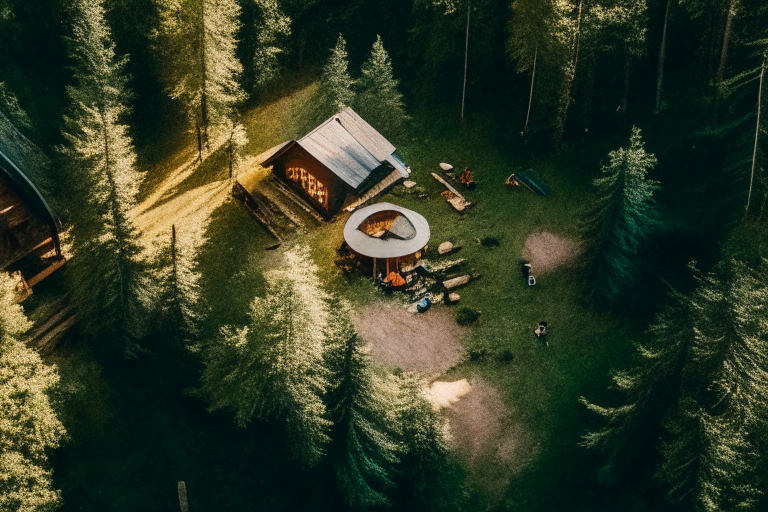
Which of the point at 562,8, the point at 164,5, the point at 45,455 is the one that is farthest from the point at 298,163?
the point at 45,455

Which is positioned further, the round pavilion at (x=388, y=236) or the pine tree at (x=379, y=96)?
the pine tree at (x=379, y=96)

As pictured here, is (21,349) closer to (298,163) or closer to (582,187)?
(298,163)

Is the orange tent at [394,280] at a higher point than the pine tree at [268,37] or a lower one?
lower

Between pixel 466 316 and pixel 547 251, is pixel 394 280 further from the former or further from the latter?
pixel 547 251

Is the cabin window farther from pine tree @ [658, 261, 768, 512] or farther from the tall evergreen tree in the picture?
pine tree @ [658, 261, 768, 512]

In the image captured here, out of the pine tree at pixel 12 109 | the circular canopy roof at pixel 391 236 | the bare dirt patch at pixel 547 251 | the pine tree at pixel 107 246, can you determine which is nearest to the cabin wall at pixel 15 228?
the pine tree at pixel 107 246

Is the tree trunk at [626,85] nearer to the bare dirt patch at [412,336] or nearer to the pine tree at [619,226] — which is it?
the pine tree at [619,226]

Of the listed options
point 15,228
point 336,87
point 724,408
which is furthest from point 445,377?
point 15,228
